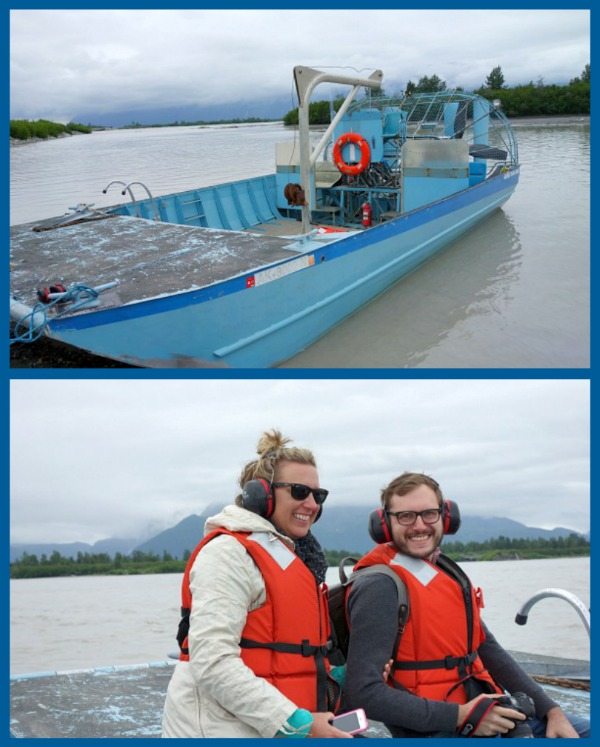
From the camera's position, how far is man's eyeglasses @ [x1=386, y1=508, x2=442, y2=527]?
7.09 feet

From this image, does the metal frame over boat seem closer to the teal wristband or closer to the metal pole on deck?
the metal pole on deck

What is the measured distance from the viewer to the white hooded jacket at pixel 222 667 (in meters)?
1.72

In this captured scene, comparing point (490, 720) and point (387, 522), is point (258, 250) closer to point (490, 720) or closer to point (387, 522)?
point (387, 522)

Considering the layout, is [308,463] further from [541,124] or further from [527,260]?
[541,124]

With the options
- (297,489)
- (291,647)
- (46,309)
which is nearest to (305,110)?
(46,309)

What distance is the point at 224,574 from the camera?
5.89 feet

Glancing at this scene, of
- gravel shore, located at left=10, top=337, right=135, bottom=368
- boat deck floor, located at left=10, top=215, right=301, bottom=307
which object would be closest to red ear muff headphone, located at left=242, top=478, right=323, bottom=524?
boat deck floor, located at left=10, top=215, right=301, bottom=307

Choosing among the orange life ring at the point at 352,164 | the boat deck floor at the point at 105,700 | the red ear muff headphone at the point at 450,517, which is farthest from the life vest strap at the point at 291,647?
the orange life ring at the point at 352,164

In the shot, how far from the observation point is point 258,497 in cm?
196

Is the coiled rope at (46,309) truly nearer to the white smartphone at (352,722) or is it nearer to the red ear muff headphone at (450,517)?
the red ear muff headphone at (450,517)

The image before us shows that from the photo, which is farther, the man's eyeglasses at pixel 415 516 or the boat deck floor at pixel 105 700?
the boat deck floor at pixel 105 700

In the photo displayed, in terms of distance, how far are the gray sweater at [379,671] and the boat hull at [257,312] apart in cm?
310

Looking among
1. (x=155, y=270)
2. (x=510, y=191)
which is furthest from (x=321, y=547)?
(x=510, y=191)

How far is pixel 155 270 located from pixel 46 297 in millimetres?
1000
